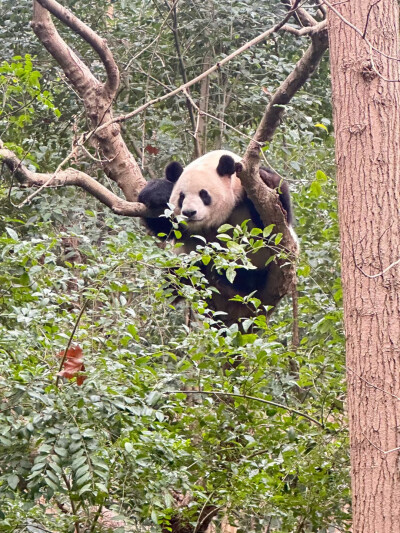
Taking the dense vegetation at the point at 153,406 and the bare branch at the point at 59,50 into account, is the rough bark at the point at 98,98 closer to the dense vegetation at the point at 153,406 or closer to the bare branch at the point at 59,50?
the bare branch at the point at 59,50

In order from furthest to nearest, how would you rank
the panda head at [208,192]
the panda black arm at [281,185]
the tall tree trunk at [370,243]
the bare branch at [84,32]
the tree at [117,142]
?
Result: the panda head at [208,192], the panda black arm at [281,185], the bare branch at [84,32], the tree at [117,142], the tall tree trunk at [370,243]

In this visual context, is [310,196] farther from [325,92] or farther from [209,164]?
[325,92]

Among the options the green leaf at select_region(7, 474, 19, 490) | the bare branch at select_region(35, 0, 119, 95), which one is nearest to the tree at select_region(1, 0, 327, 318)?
the bare branch at select_region(35, 0, 119, 95)

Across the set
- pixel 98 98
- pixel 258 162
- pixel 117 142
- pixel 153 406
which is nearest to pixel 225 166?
pixel 117 142

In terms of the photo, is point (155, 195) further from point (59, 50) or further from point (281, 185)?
point (59, 50)

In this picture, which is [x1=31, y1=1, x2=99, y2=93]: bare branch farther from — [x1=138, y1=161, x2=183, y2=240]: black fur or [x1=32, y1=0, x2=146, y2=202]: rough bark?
[x1=138, y1=161, x2=183, y2=240]: black fur

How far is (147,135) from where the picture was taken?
7.50m

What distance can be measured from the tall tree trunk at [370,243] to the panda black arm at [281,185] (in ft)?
6.56

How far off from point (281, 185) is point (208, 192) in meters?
0.80

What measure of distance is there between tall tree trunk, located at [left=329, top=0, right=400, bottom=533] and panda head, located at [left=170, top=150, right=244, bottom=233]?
272cm

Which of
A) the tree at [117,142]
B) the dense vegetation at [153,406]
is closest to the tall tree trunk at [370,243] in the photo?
the dense vegetation at [153,406]

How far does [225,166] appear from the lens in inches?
243

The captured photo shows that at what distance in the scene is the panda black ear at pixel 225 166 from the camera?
6.12 m

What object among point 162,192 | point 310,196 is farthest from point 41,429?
point 162,192
